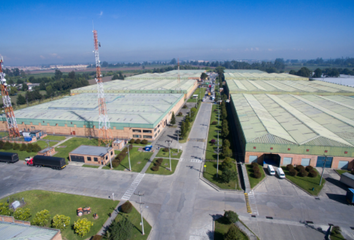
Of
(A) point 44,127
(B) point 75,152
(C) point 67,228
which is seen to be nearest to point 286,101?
(B) point 75,152

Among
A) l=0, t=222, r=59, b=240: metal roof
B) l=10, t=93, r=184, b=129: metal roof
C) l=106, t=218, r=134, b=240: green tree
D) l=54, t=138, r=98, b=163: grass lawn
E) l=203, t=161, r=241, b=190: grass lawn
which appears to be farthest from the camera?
l=10, t=93, r=184, b=129: metal roof

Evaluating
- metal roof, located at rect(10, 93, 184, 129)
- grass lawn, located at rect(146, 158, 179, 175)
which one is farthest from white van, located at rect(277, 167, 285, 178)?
metal roof, located at rect(10, 93, 184, 129)

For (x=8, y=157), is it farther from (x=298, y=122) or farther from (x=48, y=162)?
(x=298, y=122)

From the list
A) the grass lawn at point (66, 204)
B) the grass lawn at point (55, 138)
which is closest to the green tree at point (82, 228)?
the grass lawn at point (66, 204)

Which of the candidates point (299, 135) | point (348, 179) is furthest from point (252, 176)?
point (348, 179)

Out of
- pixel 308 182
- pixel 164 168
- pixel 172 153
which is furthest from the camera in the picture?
pixel 172 153

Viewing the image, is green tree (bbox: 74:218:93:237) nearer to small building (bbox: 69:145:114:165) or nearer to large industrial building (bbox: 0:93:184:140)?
small building (bbox: 69:145:114:165)

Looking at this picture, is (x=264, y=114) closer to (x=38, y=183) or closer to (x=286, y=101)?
(x=286, y=101)
